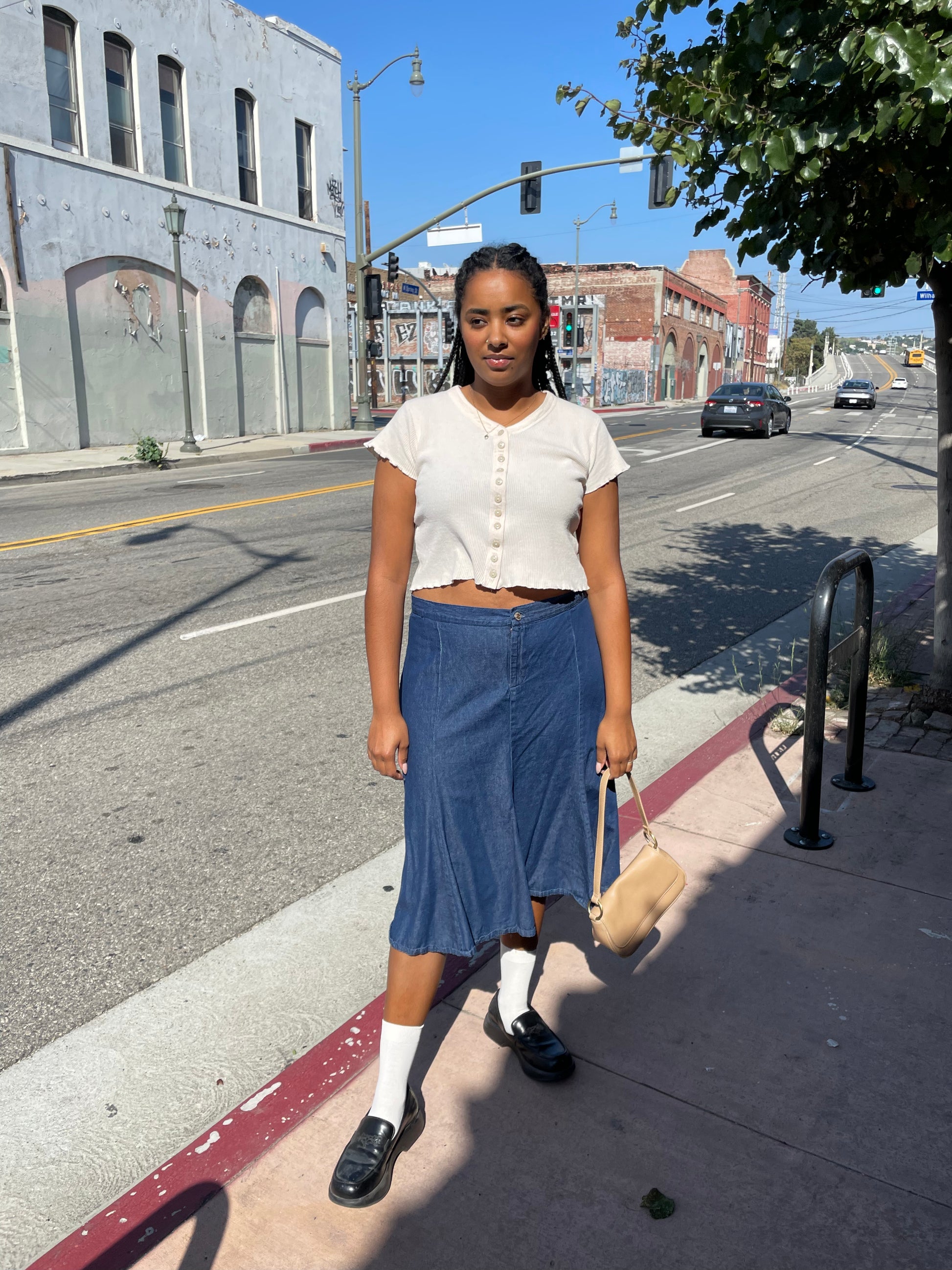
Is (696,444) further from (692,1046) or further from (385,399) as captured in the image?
(385,399)

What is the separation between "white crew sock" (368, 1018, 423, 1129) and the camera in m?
2.34

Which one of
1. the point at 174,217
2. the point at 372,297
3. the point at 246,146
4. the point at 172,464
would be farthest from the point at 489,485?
the point at 246,146

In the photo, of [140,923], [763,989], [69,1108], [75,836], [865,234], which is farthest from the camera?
[865,234]

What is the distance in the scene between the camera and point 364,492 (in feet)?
48.3

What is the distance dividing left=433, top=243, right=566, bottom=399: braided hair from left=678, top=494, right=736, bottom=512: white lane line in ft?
37.3

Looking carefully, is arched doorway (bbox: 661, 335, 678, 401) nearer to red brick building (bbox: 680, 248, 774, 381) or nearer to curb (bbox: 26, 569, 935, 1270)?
red brick building (bbox: 680, 248, 774, 381)

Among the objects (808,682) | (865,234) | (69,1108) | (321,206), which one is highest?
(321,206)

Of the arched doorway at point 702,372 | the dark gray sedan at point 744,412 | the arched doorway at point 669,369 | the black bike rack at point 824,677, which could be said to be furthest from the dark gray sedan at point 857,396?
the black bike rack at point 824,677

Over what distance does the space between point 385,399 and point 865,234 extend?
201ft

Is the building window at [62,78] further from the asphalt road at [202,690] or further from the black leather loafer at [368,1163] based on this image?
the black leather loafer at [368,1163]

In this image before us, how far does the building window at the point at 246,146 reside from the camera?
2591 centimetres

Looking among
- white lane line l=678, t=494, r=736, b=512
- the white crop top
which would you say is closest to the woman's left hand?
the white crop top

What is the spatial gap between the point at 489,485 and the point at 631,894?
1.01 m

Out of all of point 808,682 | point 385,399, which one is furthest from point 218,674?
point 385,399
